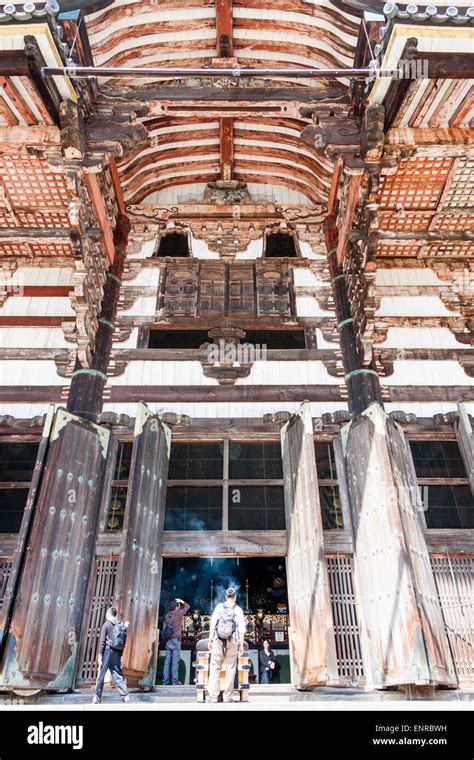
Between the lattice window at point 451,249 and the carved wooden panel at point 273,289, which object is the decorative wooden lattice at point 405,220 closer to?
the lattice window at point 451,249

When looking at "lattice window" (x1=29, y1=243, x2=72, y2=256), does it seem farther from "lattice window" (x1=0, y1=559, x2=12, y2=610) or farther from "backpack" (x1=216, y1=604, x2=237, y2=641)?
"backpack" (x1=216, y1=604, x2=237, y2=641)

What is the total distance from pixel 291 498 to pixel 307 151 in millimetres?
7261

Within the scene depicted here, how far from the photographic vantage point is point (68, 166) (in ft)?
28.0

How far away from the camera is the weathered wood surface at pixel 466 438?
827 centimetres

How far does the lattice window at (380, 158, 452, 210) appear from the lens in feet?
30.4

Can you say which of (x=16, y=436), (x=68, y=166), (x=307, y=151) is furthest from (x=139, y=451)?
(x=307, y=151)

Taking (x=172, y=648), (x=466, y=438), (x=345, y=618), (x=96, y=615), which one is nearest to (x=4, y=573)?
(x=96, y=615)

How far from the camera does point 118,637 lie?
6094mm

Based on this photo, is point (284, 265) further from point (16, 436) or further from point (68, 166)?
point (16, 436)

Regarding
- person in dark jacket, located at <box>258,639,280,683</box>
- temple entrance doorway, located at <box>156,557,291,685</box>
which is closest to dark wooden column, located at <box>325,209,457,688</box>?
person in dark jacket, located at <box>258,639,280,683</box>

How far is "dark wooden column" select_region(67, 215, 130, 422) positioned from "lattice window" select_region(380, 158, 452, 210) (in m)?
5.03

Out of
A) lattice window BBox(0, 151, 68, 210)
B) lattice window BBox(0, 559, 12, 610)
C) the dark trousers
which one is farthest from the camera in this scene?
lattice window BBox(0, 151, 68, 210)

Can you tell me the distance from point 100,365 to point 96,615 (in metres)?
3.89
